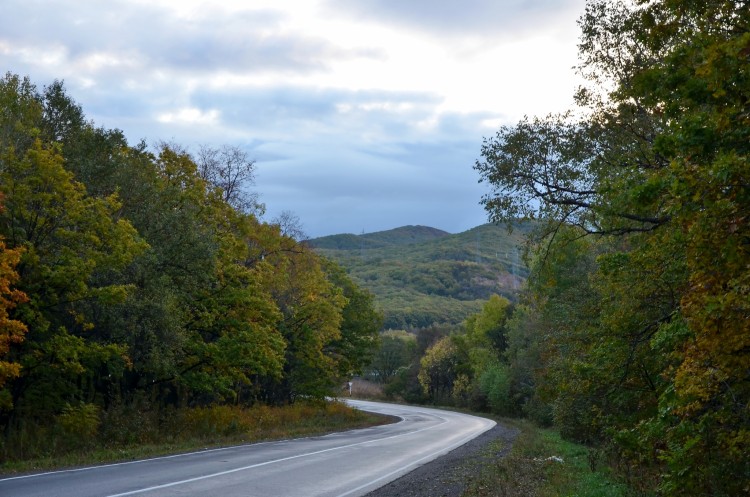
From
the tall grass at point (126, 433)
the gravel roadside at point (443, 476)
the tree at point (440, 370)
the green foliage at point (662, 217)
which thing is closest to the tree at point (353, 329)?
the tall grass at point (126, 433)

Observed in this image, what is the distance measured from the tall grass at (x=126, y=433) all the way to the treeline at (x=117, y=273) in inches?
14.2

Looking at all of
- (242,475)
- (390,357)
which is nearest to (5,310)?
(242,475)

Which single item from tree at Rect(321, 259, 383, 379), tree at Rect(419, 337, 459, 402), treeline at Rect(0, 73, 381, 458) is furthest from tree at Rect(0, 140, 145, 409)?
tree at Rect(419, 337, 459, 402)

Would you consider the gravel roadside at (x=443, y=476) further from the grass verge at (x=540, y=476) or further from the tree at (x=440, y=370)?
the tree at (x=440, y=370)

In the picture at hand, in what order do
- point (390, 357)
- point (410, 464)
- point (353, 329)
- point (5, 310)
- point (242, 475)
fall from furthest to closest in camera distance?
point (390, 357), point (353, 329), point (410, 464), point (5, 310), point (242, 475)

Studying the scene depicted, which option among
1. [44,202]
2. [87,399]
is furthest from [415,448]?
[44,202]

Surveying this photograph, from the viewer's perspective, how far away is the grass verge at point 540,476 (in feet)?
43.6

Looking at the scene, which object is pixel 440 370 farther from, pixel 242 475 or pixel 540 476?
pixel 242 475

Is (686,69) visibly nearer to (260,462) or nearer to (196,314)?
(260,462)

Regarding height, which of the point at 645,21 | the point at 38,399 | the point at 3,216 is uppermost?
the point at 645,21

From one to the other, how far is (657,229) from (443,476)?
8075 mm

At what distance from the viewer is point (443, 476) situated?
664 inches

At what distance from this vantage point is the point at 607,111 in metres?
14.2

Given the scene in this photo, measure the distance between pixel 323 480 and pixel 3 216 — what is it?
12.2m
